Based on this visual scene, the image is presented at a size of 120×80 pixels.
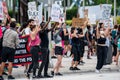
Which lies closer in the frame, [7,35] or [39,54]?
[7,35]

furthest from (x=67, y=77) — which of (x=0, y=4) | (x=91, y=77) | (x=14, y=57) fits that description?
(x=0, y=4)

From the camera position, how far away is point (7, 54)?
50.6 ft

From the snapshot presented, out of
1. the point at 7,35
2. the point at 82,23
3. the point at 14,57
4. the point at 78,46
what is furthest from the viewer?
the point at 82,23

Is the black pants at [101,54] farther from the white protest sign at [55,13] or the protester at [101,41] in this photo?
the white protest sign at [55,13]

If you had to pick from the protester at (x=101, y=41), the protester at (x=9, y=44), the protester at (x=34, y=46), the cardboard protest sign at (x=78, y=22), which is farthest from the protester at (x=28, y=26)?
the cardboard protest sign at (x=78, y=22)

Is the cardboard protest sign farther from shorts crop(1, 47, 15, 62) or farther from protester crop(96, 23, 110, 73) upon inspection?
shorts crop(1, 47, 15, 62)

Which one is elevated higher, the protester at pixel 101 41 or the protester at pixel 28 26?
the protester at pixel 28 26

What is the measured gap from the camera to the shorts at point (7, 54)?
15.4 metres

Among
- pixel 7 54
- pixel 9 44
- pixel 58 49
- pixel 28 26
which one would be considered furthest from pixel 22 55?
pixel 9 44

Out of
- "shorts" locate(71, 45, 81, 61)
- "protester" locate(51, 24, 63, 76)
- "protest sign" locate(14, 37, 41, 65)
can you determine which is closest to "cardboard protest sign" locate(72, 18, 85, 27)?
"shorts" locate(71, 45, 81, 61)

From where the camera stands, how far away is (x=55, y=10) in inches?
681

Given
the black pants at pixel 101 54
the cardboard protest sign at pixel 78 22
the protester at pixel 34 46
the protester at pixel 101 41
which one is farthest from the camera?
the cardboard protest sign at pixel 78 22

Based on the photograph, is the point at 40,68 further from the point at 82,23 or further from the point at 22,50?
the point at 82,23

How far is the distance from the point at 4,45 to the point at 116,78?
3636 mm
